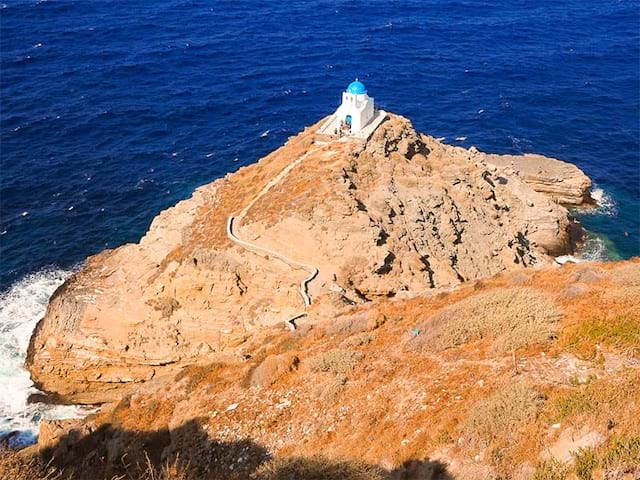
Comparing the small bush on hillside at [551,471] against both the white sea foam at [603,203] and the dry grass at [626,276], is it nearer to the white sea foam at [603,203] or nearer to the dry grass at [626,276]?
the dry grass at [626,276]

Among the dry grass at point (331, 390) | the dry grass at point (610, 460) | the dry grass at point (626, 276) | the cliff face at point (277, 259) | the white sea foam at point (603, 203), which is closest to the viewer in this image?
the dry grass at point (610, 460)

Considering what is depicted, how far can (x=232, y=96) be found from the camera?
9475 cm

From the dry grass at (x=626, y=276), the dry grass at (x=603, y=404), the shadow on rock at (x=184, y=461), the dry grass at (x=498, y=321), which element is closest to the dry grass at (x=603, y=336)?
the dry grass at (x=498, y=321)

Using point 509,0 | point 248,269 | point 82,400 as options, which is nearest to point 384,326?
point 248,269

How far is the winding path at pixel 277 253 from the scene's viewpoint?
39.3 meters

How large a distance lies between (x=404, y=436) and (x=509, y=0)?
5715 inches

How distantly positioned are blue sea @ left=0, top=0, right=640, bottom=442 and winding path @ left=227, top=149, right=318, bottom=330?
20.1 metres

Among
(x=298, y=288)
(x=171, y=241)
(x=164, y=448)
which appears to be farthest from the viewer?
(x=171, y=241)

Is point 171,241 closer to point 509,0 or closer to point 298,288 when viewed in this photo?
point 298,288

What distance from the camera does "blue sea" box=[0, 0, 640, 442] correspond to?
220ft

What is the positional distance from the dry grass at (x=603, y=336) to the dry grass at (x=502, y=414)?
137 inches

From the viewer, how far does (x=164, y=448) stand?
24.5 meters

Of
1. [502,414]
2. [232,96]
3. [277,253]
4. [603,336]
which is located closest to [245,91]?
[232,96]

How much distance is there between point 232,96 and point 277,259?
193 feet
